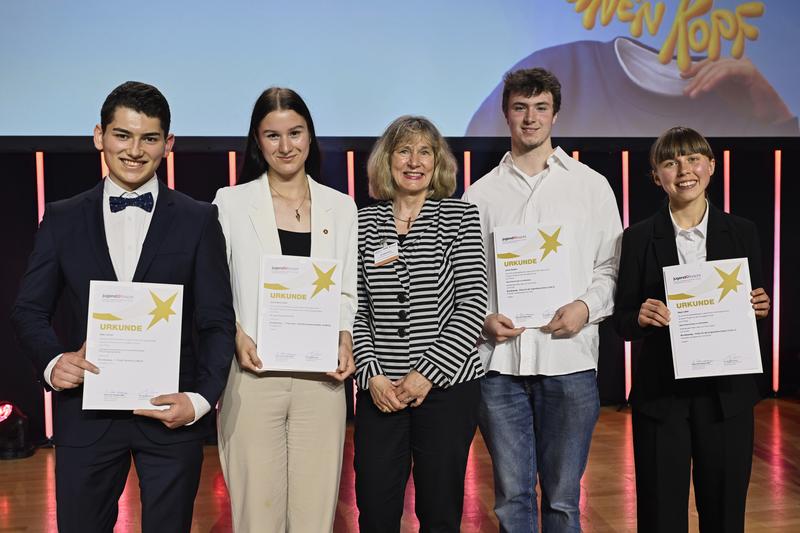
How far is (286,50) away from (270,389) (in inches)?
117

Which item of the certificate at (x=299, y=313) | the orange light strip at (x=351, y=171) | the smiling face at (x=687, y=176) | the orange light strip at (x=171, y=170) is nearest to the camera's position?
the certificate at (x=299, y=313)

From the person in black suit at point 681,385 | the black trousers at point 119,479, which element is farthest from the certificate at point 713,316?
the black trousers at point 119,479

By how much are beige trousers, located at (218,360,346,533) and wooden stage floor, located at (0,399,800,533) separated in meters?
1.24

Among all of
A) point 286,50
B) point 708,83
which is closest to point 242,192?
point 286,50

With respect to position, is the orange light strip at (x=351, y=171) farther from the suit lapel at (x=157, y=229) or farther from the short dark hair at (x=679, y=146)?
the suit lapel at (x=157, y=229)

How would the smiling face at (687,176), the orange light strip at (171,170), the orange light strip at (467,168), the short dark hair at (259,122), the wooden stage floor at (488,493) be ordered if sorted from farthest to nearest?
the orange light strip at (467,168), the orange light strip at (171,170), the wooden stage floor at (488,493), the smiling face at (687,176), the short dark hair at (259,122)

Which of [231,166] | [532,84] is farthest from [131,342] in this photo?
[231,166]

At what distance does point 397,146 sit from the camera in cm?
239

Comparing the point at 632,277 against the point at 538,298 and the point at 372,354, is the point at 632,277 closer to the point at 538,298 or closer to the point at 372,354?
the point at 538,298

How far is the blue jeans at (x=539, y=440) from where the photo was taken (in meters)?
2.46

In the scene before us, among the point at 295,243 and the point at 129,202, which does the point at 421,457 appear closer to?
the point at 295,243

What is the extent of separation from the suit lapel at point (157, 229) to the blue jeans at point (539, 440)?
1132mm

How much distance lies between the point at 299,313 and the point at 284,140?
509mm

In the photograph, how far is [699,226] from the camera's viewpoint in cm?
243
